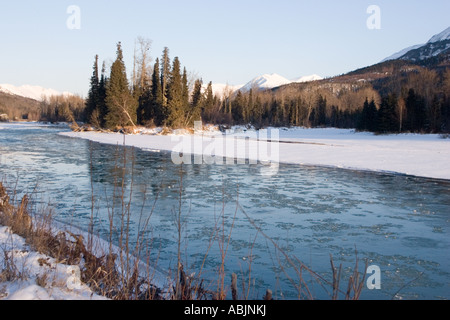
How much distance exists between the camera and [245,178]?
514 inches

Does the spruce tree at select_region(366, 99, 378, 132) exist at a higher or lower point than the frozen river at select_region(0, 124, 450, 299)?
higher

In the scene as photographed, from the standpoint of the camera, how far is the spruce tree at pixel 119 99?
4328 cm

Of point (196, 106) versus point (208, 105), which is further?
point (208, 105)

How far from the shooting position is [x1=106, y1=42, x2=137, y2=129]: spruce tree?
43281 millimetres

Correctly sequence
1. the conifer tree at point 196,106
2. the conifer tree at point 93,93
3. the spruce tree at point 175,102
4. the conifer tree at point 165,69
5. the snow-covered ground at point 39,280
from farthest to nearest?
the conifer tree at point 93,93, the conifer tree at point 196,106, the conifer tree at point 165,69, the spruce tree at point 175,102, the snow-covered ground at point 39,280

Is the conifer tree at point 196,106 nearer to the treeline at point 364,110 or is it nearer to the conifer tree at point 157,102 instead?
the conifer tree at point 157,102

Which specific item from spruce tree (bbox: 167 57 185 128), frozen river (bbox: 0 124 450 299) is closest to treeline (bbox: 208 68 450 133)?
spruce tree (bbox: 167 57 185 128)

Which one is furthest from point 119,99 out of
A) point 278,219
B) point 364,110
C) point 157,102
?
point 278,219

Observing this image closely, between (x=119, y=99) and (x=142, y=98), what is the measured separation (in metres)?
5.20

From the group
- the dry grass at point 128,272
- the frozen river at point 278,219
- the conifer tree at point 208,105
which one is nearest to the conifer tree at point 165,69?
the conifer tree at point 208,105

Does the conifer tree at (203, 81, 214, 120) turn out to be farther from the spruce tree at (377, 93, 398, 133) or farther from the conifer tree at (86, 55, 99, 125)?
the spruce tree at (377, 93, 398, 133)

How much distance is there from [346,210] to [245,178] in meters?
5.15

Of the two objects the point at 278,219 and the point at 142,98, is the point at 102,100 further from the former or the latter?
the point at 278,219

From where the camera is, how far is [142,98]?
160 ft
